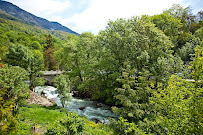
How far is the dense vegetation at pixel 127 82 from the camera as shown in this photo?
24.7 feet

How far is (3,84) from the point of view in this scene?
37.6ft

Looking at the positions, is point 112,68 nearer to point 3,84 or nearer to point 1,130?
A: point 3,84

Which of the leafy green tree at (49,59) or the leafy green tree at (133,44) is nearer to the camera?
the leafy green tree at (133,44)

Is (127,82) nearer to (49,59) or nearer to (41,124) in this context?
(41,124)

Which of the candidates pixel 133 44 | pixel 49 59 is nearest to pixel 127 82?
pixel 133 44

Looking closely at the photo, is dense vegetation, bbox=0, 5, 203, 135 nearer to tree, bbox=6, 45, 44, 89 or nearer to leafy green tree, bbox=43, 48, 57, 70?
tree, bbox=6, 45, 44, 89

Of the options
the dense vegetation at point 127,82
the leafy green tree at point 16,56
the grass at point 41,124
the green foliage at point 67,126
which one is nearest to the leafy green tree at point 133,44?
the dense vegetation at point 127,82

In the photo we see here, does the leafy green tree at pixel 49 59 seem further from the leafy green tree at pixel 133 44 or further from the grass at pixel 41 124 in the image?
the grass at pixel 41 124

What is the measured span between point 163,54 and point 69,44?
21160mm

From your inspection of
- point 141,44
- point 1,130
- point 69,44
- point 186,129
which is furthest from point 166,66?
point 69,44

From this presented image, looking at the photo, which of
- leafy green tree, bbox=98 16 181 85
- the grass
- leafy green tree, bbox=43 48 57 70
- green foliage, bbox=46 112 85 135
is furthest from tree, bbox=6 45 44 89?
leafy green tree, bbox=43 48 57 70

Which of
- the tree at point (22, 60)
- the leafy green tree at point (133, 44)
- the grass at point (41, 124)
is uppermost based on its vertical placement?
the leafy green tree at point (133, 44)

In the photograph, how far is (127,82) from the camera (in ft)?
44.3

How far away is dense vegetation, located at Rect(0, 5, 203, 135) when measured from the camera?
297 inches
